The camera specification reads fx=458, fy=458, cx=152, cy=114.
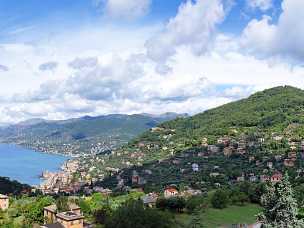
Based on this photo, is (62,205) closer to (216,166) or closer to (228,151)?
(216,166)

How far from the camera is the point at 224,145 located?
78625 mm

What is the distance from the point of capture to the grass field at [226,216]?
28.6 metres

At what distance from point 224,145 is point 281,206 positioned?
67386mm

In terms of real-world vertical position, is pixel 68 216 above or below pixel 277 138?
below

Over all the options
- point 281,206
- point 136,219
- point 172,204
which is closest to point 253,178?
point 172,204

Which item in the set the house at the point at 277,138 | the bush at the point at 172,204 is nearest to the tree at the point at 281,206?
the bush at the point at 172,204

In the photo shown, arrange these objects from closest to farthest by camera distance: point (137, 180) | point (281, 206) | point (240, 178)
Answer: point (281, 206), point (240, 178), point (137, 180)

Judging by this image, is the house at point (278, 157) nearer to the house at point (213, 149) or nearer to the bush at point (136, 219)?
the house at point (213, 149)

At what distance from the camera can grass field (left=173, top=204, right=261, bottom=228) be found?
2865cm

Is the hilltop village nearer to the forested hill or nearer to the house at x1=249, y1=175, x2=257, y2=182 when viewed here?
the house at x1=249, y1=175, x2=257, y2=182

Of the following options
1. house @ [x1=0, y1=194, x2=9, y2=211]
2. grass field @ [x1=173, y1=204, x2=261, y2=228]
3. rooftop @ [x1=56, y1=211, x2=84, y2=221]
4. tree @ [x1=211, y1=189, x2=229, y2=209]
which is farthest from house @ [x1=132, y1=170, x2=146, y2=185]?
rooftop @ [x1=56, y1=211, x2=84, y2=221]

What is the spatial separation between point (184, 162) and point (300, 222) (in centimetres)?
6323

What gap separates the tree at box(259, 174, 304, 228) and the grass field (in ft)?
51.4

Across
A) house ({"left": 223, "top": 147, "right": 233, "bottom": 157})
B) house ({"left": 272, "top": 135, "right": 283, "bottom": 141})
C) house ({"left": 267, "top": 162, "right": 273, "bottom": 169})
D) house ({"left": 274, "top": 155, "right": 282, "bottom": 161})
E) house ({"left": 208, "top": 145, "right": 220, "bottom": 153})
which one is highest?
house ({"left": 272, "top": 135, "right": 283, "bottom": 141})
